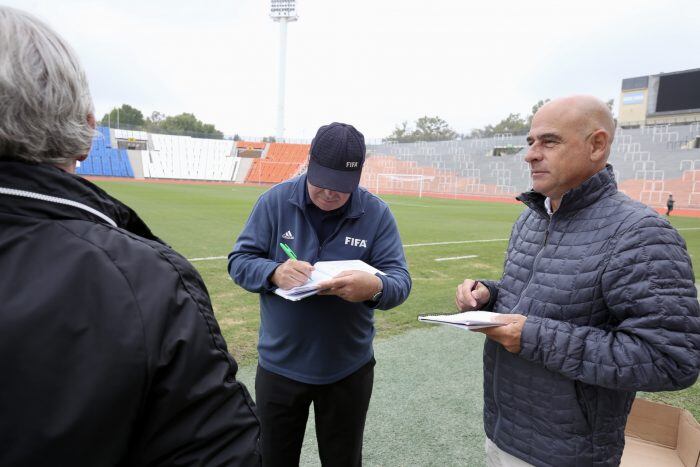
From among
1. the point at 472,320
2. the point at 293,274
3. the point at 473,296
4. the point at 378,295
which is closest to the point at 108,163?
the point at 293,274

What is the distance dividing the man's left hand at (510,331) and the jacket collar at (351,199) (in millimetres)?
878

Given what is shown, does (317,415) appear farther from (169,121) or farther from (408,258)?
(169,121)

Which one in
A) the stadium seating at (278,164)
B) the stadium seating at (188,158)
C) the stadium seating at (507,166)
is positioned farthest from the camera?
the stadium seating at (278,164)

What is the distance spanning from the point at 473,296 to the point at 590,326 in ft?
1.79

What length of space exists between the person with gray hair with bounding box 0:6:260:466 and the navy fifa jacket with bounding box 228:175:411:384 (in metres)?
1.24

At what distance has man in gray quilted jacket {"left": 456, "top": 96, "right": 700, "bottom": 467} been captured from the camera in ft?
4.90

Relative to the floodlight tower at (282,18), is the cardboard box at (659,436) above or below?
below

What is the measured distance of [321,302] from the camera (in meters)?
2.18

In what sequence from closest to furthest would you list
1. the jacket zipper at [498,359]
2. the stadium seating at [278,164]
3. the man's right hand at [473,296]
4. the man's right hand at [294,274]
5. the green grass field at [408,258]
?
the jacket zipper at [498,359], the man's right hand at [294,274], the man's right hand at [473,296], the green grass field at [408,258], the stadium seating at [278,164]

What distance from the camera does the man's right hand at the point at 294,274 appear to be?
1977 millimetres

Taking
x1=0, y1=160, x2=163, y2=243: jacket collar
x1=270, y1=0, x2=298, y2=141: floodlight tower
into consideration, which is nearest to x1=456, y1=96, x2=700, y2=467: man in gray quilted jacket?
x1=0, y1=160, x2=163, y2=243: jacket collar

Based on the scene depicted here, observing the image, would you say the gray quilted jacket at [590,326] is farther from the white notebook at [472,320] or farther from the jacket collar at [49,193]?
the jacket collar at [49,193]

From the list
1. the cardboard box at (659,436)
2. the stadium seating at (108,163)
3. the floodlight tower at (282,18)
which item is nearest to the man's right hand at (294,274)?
the cardboard box at (659,436)

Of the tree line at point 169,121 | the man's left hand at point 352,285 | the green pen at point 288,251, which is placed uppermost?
the tree line at point 169,121
